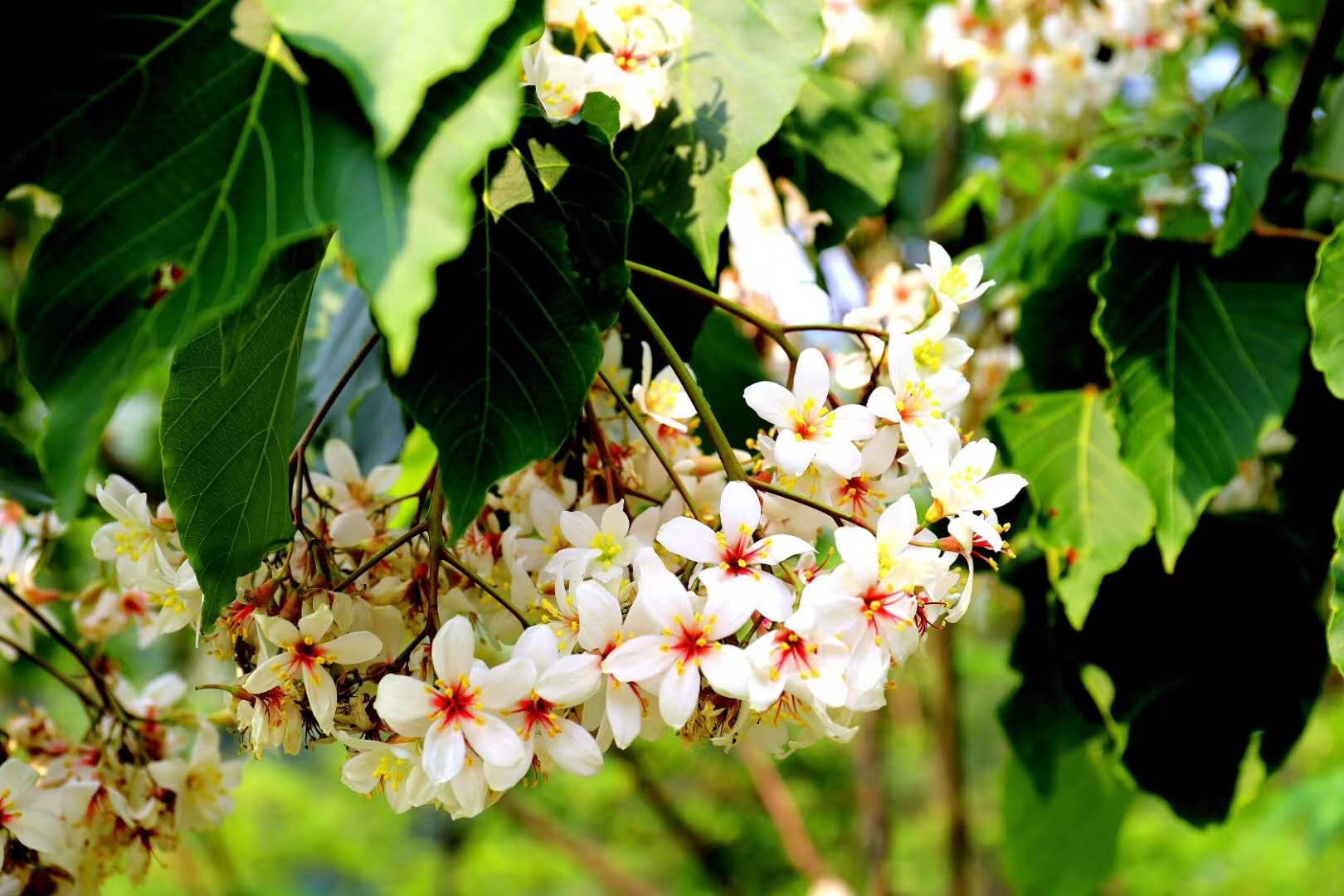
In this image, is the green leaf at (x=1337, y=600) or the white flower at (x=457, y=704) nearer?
the white flower at (x=457, y=704)

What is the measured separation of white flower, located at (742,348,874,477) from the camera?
68 cm

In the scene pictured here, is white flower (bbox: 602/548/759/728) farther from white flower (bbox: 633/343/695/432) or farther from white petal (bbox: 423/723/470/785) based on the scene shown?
white flower (bbox: 633/343/695/432)

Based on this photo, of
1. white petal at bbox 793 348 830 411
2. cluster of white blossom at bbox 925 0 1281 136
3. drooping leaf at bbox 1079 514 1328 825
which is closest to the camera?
white petal at bbox 793 348 830 411

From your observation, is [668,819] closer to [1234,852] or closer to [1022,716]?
[1234,852]

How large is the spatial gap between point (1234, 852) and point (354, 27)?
4.13 m

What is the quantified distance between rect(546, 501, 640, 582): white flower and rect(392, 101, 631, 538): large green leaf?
2.9 inches

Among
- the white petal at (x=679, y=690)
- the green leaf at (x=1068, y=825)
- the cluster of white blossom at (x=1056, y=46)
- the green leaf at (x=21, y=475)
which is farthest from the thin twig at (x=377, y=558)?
the cluster of white blossom at (x=1056, y=46)

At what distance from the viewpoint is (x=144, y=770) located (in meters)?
0.97

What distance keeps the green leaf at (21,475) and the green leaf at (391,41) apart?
67 centimetres

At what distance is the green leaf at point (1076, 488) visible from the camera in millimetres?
943

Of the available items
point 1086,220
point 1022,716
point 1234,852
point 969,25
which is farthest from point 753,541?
point 1234,852

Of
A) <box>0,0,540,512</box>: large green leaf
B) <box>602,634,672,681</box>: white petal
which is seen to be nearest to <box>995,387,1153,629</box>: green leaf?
<box>602,634,672,681</box>: white petal

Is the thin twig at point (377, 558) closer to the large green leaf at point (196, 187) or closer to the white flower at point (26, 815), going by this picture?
the large green leaf at point (196, 187)

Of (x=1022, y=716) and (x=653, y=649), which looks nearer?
(x=653, y=649)
